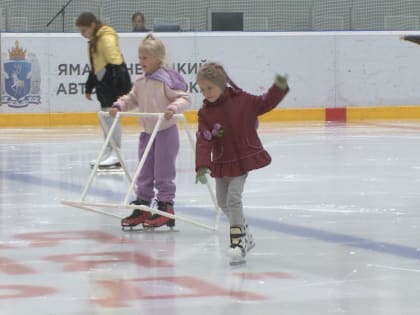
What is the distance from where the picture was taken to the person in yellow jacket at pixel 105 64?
A: 35.9ft

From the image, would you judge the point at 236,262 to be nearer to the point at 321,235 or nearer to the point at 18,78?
the point at 321,235

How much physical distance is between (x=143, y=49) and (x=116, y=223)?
4.08 feet

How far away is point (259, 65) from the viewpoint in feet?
62.4

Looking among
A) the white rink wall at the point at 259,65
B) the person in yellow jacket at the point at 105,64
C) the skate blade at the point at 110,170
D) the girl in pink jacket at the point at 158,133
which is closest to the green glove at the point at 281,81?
the girl in pink jacket at the point at 158,133

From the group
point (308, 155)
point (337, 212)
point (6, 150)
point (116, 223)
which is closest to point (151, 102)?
point (116, 223)

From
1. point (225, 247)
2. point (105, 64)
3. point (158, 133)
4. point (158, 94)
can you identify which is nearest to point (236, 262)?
point (225, 247)

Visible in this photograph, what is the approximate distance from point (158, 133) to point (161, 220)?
573 mm

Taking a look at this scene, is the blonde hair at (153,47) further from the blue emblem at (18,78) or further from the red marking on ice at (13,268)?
the blue emblem at (18,78)

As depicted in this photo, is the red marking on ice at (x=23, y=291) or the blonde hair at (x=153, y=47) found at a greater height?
the blonde hair at (x=153, y=47)

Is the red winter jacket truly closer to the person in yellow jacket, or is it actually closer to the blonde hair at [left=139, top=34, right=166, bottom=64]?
the blonde hair at [left=139, top=34, right=166, bottom=64]

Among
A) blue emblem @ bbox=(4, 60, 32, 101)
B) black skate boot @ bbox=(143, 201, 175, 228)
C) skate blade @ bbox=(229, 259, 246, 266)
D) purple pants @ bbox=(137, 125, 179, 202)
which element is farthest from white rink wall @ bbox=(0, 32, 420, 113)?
skate blade @ bbox=(229, 259, 246, 266)

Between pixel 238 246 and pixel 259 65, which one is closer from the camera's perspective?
pixel 238 246

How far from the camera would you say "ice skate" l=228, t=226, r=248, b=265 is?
6.19 m

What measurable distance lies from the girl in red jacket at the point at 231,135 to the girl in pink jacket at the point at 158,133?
1.06 m
